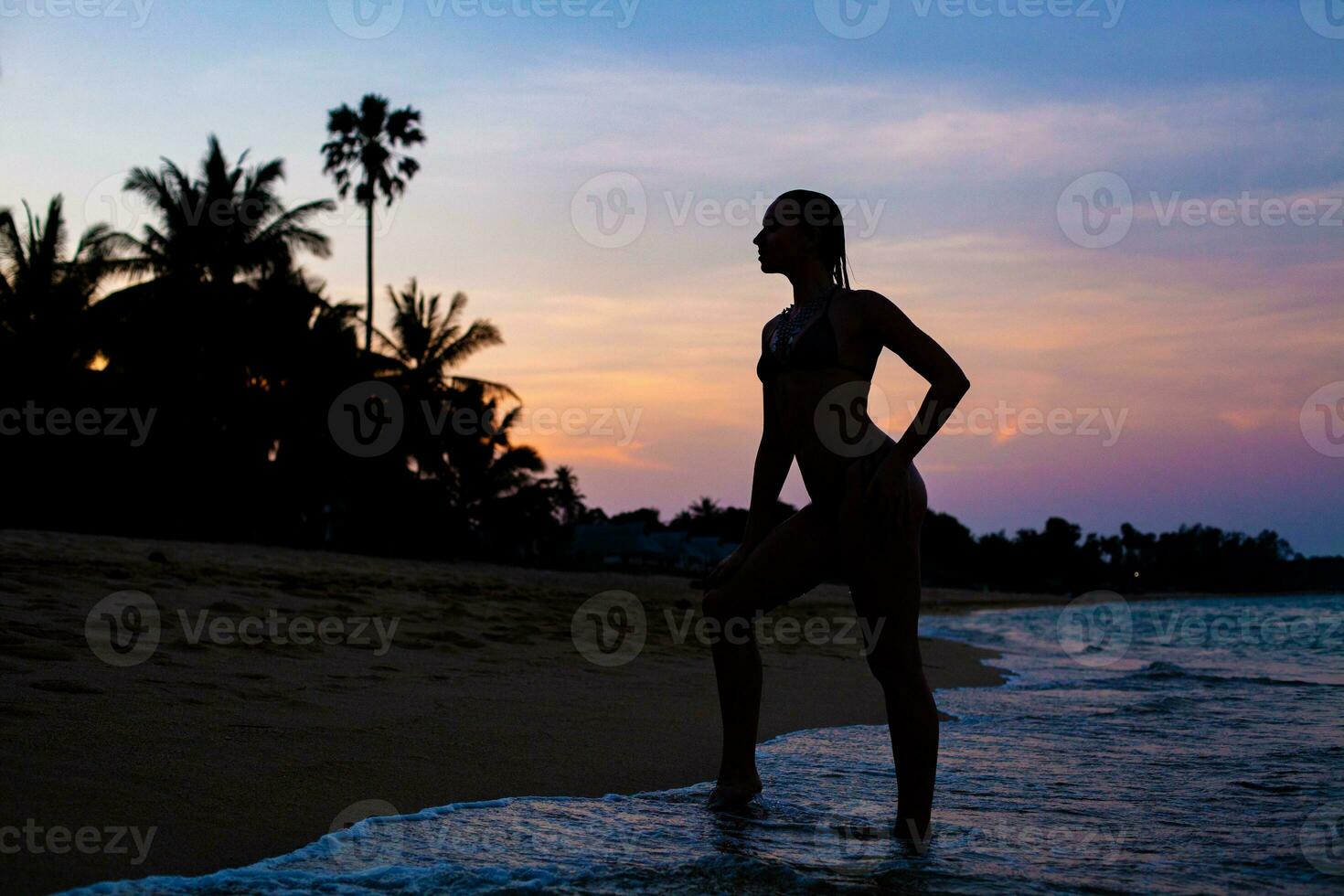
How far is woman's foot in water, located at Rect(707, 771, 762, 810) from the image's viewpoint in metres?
3.26

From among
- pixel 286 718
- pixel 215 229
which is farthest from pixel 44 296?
pixel 286 718

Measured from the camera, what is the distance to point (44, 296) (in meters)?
24.0

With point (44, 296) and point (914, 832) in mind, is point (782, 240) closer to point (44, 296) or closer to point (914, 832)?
point (914, 832)

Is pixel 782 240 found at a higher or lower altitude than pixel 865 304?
higher

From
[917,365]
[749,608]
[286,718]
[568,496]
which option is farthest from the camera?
[568,496]

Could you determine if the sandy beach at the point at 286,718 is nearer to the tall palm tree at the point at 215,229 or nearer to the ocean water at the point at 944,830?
the ocean water at the point at 944,830

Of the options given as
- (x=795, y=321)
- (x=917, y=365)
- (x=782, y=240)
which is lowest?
(x=917, y=365)

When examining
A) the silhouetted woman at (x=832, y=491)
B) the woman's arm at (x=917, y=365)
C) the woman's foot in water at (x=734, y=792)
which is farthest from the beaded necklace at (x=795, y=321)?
the woman's foot in water at (x=734, y=792)

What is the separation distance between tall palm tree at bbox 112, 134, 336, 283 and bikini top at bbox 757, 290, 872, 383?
1013 inches

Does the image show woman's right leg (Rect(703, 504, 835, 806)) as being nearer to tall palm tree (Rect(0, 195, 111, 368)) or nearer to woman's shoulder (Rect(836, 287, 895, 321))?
woman's shoulder (Rect(836, 287, 895, 321))

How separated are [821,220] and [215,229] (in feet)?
87.1

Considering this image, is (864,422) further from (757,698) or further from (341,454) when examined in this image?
(341,454)

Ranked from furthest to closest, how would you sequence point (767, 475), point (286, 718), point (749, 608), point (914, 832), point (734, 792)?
point (286, 718)
point (767, 475)
point (734, 792)
point (749, 608)
point (914, 832)

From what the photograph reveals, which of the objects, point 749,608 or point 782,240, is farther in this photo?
point 782,240
